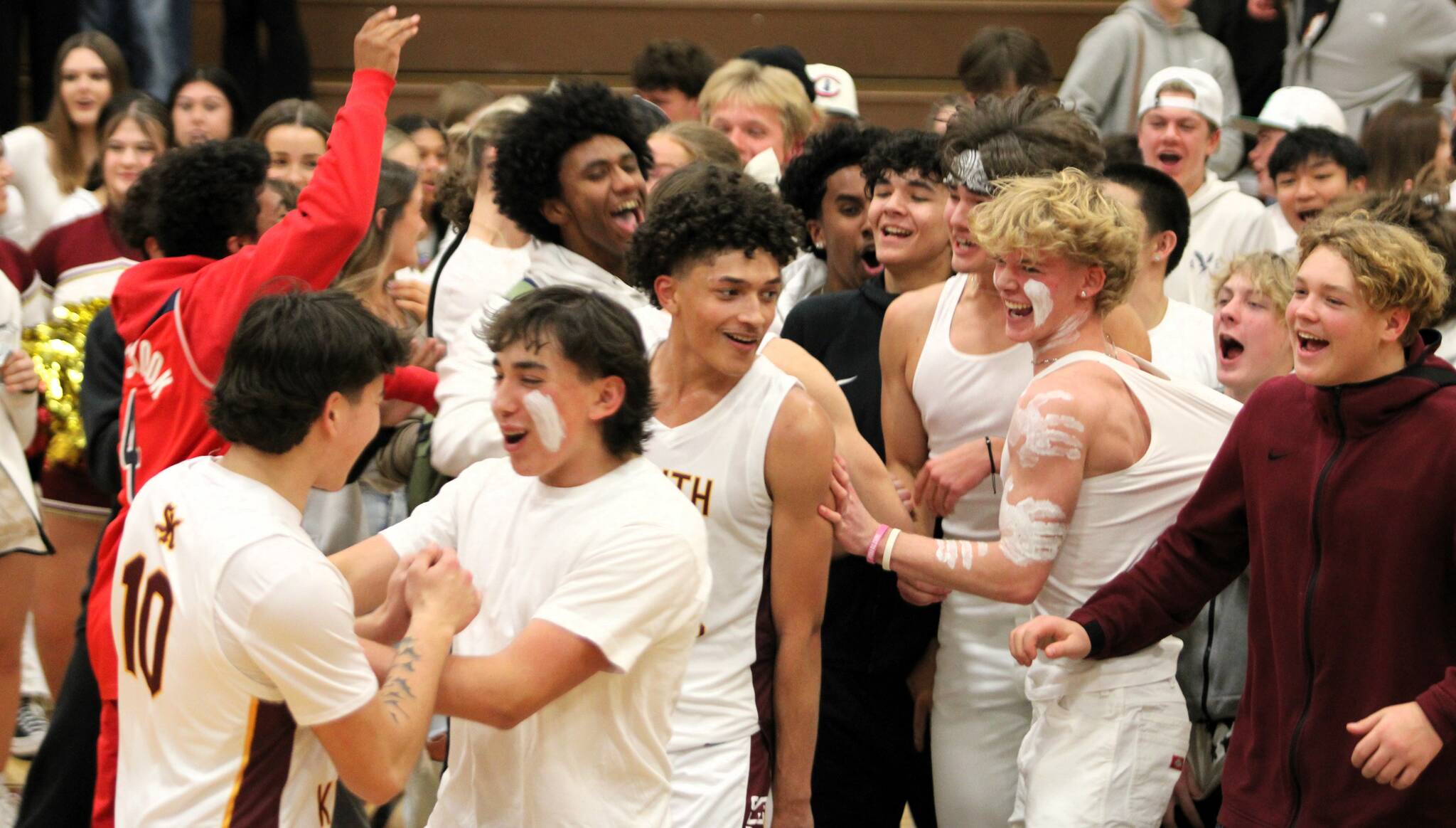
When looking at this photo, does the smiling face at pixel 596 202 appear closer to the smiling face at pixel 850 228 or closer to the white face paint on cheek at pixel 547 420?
the smiling face at pixel 850 228

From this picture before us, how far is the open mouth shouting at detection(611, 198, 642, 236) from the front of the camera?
4055mm

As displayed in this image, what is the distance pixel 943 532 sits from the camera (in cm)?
402

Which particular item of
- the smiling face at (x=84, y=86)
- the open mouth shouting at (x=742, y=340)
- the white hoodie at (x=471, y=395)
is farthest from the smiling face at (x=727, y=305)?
the smiling face at (x=84, y=86)

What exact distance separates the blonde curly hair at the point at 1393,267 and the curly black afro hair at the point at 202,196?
2451 mm

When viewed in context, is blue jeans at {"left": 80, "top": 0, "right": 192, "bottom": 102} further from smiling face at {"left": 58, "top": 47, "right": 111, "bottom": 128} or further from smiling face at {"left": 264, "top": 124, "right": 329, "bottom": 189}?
smiling face at {"left": 264, "top": 124, "right": 329, "bottom": 189}

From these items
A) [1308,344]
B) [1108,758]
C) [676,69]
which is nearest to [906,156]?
[1308,344]

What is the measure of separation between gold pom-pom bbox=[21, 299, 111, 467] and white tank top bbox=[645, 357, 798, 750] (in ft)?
7.42

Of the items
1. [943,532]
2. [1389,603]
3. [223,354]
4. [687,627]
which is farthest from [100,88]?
[1389,603]

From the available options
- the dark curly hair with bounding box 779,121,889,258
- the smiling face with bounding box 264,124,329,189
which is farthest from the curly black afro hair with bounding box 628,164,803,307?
the smiling face with bounding box 264,124,329,189

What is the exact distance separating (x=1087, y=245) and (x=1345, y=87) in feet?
15.9

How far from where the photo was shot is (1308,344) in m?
3.01

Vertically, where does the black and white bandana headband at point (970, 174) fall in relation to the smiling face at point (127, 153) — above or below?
above

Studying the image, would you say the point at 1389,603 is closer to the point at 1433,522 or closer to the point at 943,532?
the point at 1433,522

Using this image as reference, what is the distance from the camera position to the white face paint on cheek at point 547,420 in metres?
2.75
